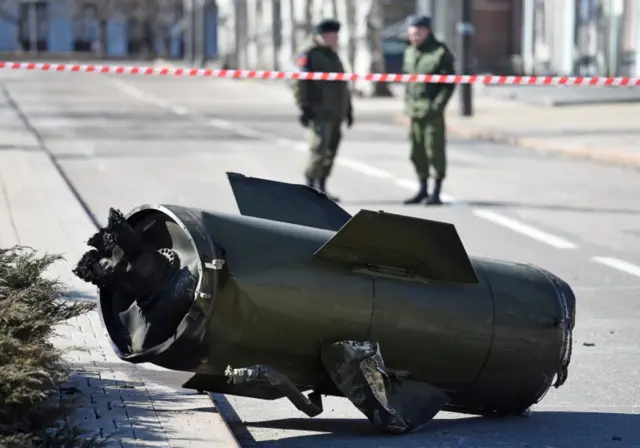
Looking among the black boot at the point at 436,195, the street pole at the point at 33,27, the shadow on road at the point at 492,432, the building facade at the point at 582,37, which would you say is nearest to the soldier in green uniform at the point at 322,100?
the black boot at the point at 436,195

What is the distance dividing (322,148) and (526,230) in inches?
104

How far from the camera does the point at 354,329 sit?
5617mm

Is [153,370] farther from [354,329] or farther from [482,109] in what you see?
[482,109]

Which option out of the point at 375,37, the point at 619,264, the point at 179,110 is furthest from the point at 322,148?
the point at 375,37

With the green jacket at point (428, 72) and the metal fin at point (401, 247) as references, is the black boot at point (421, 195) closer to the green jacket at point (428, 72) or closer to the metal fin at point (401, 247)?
the green jacket at point (428, 72)

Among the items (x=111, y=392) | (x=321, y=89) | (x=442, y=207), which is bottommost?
(x=442, y=207)

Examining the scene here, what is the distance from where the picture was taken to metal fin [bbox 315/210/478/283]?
564 cm

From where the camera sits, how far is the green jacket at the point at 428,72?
547 inches

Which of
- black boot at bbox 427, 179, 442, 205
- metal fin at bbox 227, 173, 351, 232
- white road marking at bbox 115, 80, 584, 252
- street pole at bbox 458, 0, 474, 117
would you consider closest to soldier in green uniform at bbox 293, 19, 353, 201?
black boot at bbox 427, 179, 442, 205

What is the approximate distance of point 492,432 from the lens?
6.02 meters

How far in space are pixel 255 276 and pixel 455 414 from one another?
1.35m

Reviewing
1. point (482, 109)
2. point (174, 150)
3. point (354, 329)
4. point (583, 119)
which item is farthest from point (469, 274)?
point (482, 109)

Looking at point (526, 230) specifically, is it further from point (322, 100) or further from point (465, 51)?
point (465, 51)

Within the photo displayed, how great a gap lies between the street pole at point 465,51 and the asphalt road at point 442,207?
5.40 feet
